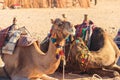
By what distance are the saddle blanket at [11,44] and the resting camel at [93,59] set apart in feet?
3.34

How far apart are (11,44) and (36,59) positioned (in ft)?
2.24

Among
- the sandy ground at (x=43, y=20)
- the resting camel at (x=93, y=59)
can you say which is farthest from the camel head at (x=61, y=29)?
the sandy ground at (x=43, y=20)

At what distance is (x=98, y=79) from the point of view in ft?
24.5

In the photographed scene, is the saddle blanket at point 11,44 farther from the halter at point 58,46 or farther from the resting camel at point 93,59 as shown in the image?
the halter at point 58,46

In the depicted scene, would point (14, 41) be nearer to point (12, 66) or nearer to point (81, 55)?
point (12, 66)

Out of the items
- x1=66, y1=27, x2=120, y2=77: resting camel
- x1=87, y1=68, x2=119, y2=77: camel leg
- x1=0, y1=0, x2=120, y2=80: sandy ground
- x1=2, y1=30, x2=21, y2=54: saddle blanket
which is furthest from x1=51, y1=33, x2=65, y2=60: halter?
x1=0, y1=0, x2=120, y2=80: sandy ground

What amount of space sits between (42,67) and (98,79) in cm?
143

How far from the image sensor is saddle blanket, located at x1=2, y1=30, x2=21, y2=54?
7.07 meters

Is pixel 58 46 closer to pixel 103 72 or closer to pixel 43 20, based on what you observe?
pixel 103 72

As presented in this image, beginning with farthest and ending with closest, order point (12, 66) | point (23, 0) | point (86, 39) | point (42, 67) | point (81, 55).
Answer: point (23, 0) → point (86, 39) → point (81, 55) → point (12, 66) → point (42, 67)

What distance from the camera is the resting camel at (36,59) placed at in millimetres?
5852

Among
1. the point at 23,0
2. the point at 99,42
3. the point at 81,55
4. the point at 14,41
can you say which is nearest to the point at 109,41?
the point at 99,42

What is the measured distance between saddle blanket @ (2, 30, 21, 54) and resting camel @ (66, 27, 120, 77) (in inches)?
40.1

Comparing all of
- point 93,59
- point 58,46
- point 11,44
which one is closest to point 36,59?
point 11,44
